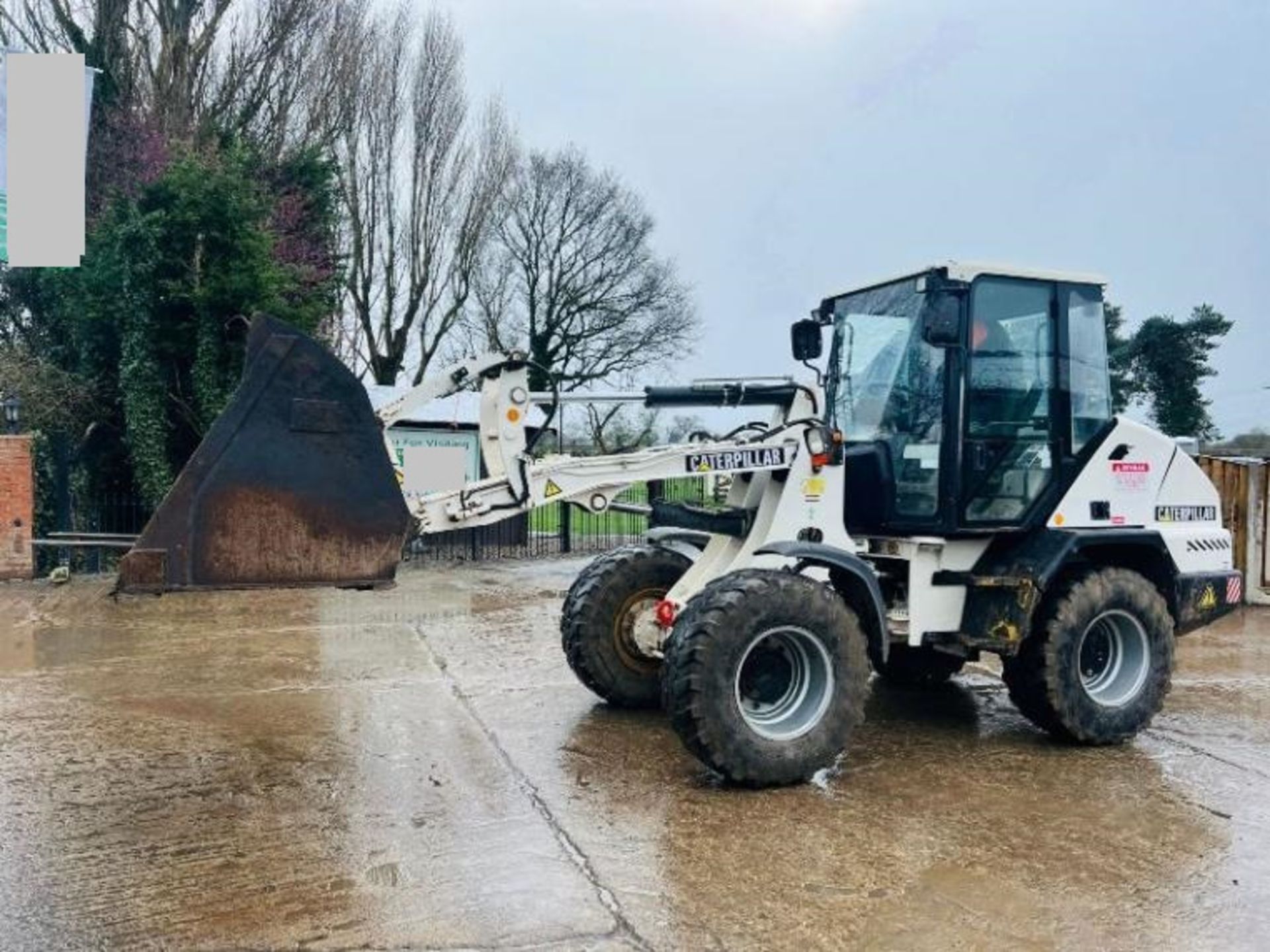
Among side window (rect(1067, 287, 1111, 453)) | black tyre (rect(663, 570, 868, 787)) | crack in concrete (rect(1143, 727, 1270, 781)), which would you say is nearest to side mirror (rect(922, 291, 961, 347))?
side window (rect(1067, 287, 1111, 453))

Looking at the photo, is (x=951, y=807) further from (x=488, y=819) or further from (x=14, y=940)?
(x=14, y=940)

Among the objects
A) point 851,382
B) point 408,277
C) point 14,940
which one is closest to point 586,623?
point 851,382

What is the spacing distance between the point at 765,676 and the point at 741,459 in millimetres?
1053

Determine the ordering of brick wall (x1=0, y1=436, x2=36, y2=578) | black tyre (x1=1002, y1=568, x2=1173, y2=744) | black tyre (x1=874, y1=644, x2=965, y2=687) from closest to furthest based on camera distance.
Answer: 1. black tyre (x1=1002, y1=568, x2=1173, y2=744)
2. black tyre (x1=874, y1=644, x2=965, y2=687)
3. brick wall (x1=0, y1=436, x2=36, y2=578)

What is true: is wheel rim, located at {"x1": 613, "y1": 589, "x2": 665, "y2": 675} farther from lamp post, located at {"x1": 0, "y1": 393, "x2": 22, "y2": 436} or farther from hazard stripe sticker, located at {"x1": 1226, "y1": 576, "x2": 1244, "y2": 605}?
lamp post, located at {"x1": 0, "y1": 393, "x2": 22, "y2": 436}

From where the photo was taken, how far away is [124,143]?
16.6 metres

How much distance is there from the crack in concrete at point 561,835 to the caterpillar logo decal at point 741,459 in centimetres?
167

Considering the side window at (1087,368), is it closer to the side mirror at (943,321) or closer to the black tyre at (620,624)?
the side mirror at (943,321)

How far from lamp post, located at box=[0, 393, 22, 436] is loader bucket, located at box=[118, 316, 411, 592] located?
1069 centimetres

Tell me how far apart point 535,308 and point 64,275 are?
14.9 metres

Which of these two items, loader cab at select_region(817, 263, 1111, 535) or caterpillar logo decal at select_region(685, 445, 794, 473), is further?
loader cab at select_region(817, 263, 1111, 535)

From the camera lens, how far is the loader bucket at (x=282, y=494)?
387 centimetres

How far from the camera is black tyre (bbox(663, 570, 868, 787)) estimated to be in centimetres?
461

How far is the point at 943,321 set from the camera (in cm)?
513
